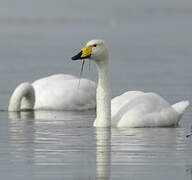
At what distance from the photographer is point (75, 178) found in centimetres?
1297

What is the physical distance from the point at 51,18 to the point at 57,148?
3511cm

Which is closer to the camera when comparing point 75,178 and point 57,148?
point 75,178

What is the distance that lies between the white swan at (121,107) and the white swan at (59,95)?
340cm

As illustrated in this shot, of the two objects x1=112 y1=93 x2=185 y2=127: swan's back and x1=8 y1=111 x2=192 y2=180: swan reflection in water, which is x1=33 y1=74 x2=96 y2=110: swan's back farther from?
x1=112 y1=93 x2=185 y2=127: swan's back

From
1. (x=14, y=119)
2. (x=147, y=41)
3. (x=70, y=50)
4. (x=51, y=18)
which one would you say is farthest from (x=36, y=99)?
(x=51, y=18)

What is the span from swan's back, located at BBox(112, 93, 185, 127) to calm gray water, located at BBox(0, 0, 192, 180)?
29cm

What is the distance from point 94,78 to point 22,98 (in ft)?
13.3

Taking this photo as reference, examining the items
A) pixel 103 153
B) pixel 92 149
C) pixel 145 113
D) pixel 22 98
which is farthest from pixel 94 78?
pixel 103 153

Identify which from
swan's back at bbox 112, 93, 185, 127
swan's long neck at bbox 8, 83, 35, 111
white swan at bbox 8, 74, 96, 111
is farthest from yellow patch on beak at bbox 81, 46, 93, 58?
white swan at bbox 8, 74, 96, 111

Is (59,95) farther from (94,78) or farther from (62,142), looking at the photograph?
(62,142)

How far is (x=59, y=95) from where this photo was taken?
22453 millimetres

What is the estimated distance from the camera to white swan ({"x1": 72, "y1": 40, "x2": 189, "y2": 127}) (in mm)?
18219

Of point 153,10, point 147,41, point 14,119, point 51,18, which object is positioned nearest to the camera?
point 14,119

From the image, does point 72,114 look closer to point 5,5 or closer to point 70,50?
point 70,50
